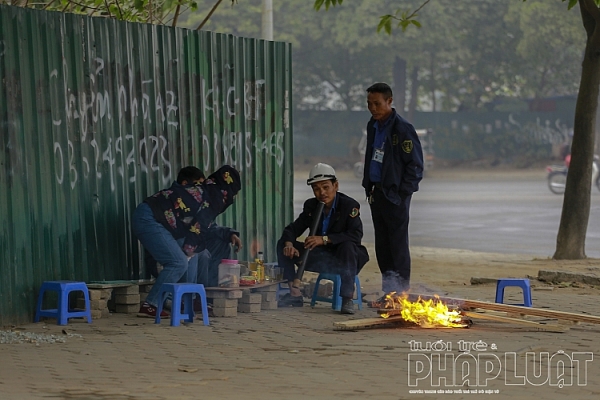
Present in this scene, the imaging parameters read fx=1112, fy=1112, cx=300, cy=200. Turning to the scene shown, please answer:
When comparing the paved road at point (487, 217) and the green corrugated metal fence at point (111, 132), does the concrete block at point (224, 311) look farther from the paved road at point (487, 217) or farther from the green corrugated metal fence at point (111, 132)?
the paved road at point (487, 217)

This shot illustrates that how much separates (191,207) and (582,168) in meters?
6.80

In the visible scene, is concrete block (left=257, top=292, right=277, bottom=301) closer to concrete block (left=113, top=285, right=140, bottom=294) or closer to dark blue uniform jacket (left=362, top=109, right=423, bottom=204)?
concrete block (left=113, top=285, right=140, bottom=294)

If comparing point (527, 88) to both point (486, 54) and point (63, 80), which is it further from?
point (63, 80)

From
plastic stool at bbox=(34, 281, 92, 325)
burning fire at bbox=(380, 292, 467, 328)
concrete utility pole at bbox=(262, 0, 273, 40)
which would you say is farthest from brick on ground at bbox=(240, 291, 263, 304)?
concrete utility pole at bbox=(262, 0, 273, 40)

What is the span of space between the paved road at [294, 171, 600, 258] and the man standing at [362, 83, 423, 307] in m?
6.89

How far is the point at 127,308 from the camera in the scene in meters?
9.37

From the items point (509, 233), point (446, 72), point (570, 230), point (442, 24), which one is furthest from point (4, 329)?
point (446, 72)

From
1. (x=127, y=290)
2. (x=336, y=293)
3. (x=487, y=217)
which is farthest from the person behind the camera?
(x=487, y=217)

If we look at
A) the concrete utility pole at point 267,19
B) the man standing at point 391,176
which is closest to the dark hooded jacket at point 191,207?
the man standing at point 391,176

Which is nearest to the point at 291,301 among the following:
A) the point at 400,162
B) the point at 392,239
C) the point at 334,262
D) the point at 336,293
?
the point at 336,293

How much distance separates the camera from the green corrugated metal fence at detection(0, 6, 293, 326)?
28.7 ft

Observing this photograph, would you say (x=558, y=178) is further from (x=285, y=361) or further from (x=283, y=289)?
(x=285, y=361)

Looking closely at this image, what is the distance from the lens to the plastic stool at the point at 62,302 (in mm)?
8680

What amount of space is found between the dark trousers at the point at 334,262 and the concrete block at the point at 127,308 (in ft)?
4.32
